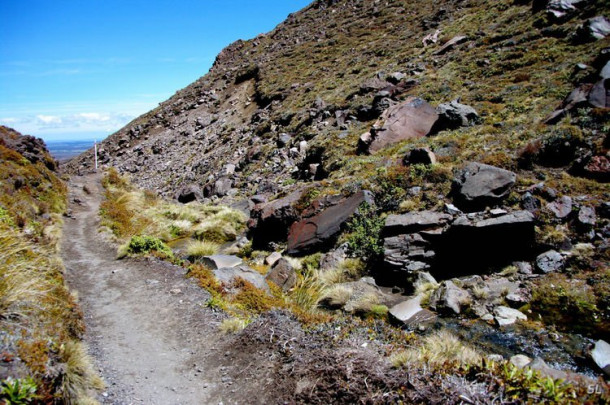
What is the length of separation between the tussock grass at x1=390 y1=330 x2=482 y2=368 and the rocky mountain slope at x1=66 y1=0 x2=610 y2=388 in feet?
6.75

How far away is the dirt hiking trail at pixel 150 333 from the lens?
5109 millimetres

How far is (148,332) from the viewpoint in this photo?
6.88 meters

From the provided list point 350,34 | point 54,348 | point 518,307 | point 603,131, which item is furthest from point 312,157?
point 350,34

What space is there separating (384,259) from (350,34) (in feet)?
127

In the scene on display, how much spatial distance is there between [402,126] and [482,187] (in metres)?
8.40

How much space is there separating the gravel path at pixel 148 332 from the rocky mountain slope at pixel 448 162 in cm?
448

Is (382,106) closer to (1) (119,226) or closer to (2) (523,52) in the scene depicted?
(2) (523,52)

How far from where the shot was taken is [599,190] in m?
9.64

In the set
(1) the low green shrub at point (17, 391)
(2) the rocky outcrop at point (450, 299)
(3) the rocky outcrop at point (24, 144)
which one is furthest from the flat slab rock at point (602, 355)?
(3) the rocky outcrop at point (24, 144)

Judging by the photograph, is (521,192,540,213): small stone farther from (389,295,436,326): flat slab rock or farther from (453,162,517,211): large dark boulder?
(389,295,436,326): flat slab rock

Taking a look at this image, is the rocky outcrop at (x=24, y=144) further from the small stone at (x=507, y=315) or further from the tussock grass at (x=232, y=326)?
the small stone at (x=507, y=315)

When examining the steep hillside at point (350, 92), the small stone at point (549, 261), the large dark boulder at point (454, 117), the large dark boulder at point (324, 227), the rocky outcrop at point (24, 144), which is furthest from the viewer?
the rocky outcrop at point (24, 144)

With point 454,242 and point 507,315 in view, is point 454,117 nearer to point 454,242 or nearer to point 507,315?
point 454,242

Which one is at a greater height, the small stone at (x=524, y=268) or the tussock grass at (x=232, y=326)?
the tussock grass at (x=232, y=326)
